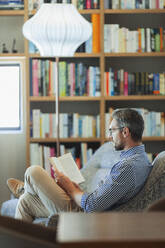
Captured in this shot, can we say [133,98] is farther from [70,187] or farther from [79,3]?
[70,187]

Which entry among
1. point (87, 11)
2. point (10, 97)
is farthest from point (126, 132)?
point (10, 97)

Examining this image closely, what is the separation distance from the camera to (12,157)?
16.3ft

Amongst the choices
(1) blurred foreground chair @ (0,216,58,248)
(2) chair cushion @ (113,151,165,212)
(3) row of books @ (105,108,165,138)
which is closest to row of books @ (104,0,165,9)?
(3) row of books @ (105,108,165,138)

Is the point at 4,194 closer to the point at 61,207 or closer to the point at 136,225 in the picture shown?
the point at 61,207

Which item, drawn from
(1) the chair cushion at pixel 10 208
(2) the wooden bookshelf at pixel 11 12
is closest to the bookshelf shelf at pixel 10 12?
(2) the wooden bookshelf at pixel 11 12

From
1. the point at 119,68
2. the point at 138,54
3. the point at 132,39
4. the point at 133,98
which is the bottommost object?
the point at 133,98

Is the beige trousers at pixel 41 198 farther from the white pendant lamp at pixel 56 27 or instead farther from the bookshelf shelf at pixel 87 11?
the bookshelf shelf at pixel 87 11

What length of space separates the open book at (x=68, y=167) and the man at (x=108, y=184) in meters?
0.06

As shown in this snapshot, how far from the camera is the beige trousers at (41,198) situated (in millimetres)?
2969

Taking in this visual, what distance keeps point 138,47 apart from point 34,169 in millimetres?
1921

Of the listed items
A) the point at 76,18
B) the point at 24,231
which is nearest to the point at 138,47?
the point at 76,18

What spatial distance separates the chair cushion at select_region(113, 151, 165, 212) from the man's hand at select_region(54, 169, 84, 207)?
0.82ft

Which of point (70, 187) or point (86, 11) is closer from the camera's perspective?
point (70, 187)

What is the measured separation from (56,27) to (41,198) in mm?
1367
